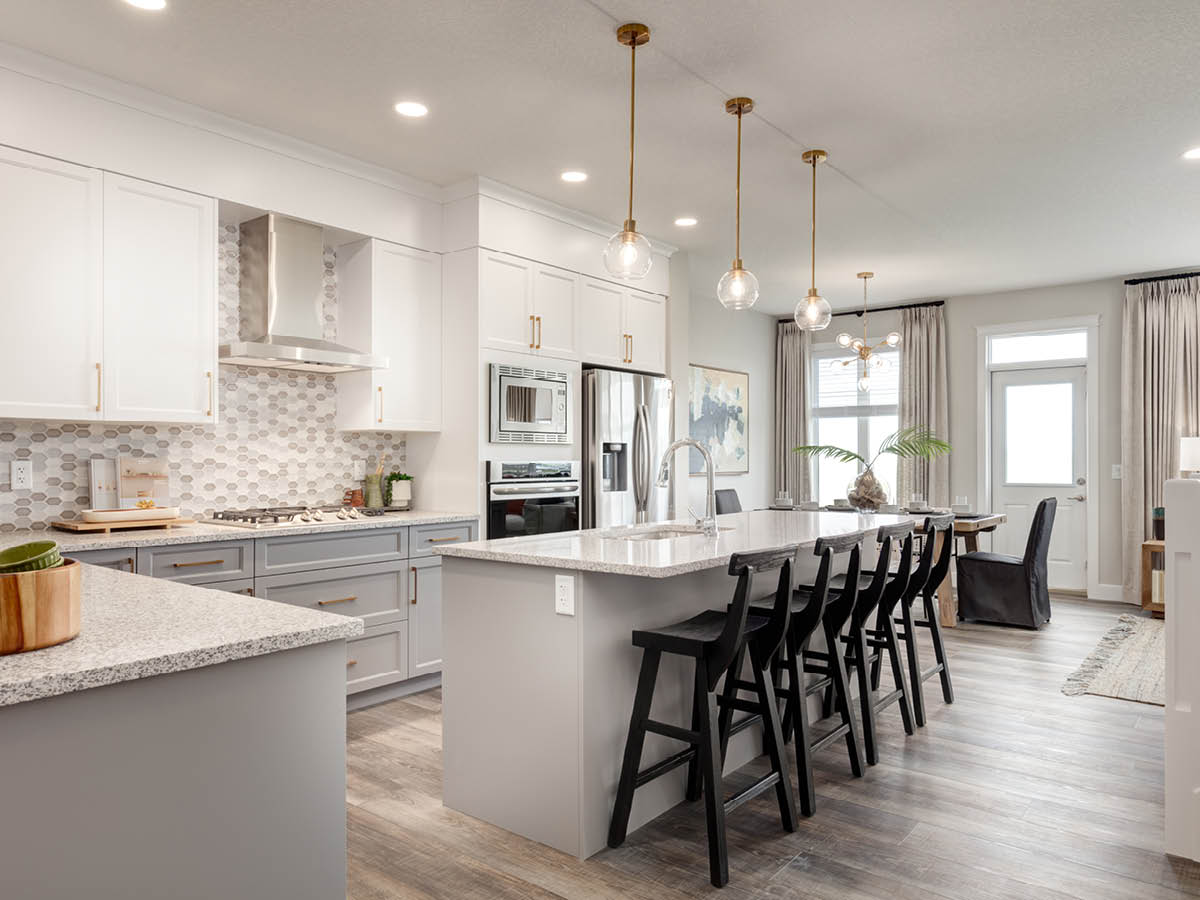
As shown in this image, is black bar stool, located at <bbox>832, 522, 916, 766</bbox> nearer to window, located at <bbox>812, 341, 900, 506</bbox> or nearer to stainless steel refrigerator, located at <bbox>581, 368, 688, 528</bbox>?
stainless steel refrigerator, located at <bbox>581, 368, 688, 528</bbox>

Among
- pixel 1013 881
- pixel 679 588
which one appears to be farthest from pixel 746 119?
pixel 1013 881

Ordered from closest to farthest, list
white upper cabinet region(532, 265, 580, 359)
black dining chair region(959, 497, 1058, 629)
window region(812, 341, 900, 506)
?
white upper cabinet region(532, 265, 580, 359), black dining chair region(959, 497, 1058, 629), window region(812, 341, 900, 506)

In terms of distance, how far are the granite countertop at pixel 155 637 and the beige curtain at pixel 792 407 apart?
718cm

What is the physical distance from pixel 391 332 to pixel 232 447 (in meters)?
1.01

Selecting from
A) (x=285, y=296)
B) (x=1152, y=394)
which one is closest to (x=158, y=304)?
(x=285, y=296)

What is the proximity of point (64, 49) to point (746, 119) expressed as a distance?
8.90 ft

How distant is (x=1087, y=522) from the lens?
22.8ft

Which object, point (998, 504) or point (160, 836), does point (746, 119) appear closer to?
point (160, 836)

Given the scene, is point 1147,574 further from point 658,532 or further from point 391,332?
point 391,332

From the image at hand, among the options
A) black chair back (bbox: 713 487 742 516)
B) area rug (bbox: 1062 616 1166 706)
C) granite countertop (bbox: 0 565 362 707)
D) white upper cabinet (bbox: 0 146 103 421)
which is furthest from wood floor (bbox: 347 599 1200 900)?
black chair back (bbox: 713 487 742 516)

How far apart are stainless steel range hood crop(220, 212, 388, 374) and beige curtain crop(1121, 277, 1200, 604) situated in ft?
19.9

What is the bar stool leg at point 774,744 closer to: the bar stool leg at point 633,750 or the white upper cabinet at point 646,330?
the bar stool leg at point 633,750

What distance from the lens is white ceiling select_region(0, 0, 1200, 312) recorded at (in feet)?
9.12

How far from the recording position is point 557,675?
245 cm
